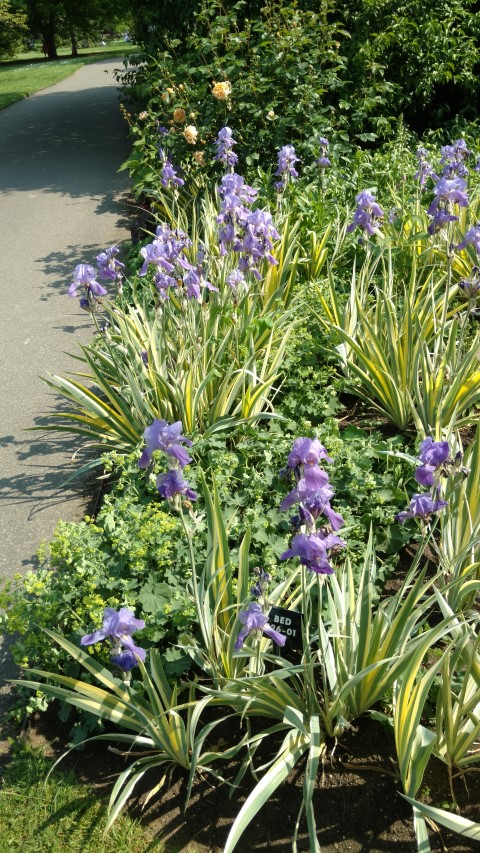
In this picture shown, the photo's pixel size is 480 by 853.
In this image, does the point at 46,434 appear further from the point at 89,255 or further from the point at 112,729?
the point at 89,255

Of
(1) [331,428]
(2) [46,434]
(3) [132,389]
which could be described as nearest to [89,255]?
(2) [46,434]

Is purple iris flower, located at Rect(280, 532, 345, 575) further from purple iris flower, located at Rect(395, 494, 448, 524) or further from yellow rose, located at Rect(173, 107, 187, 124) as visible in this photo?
yellow rose, located at Rect(173, 107, 187, 124)

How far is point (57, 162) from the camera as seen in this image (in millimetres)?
9539

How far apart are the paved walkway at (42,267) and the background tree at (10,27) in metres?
10.6

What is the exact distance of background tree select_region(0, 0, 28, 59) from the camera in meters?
21.6

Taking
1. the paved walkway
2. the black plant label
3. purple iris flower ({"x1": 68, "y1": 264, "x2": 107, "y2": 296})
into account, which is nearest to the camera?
the black plant label

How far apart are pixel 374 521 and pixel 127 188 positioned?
6671 mm

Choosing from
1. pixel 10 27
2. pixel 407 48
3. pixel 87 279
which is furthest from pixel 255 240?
pixel 10 27

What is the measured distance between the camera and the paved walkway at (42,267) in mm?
3285

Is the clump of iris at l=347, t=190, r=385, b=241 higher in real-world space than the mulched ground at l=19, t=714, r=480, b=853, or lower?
higher

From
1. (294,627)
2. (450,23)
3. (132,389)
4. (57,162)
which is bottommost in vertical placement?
(294,627)

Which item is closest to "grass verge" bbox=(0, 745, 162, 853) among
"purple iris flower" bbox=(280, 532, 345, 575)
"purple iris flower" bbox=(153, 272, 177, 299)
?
"purple iris flower" bbox=(280, 532, 345, 575)

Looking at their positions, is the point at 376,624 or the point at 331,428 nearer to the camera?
the point at 376,624

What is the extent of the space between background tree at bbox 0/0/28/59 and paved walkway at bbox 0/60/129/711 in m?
10.6
